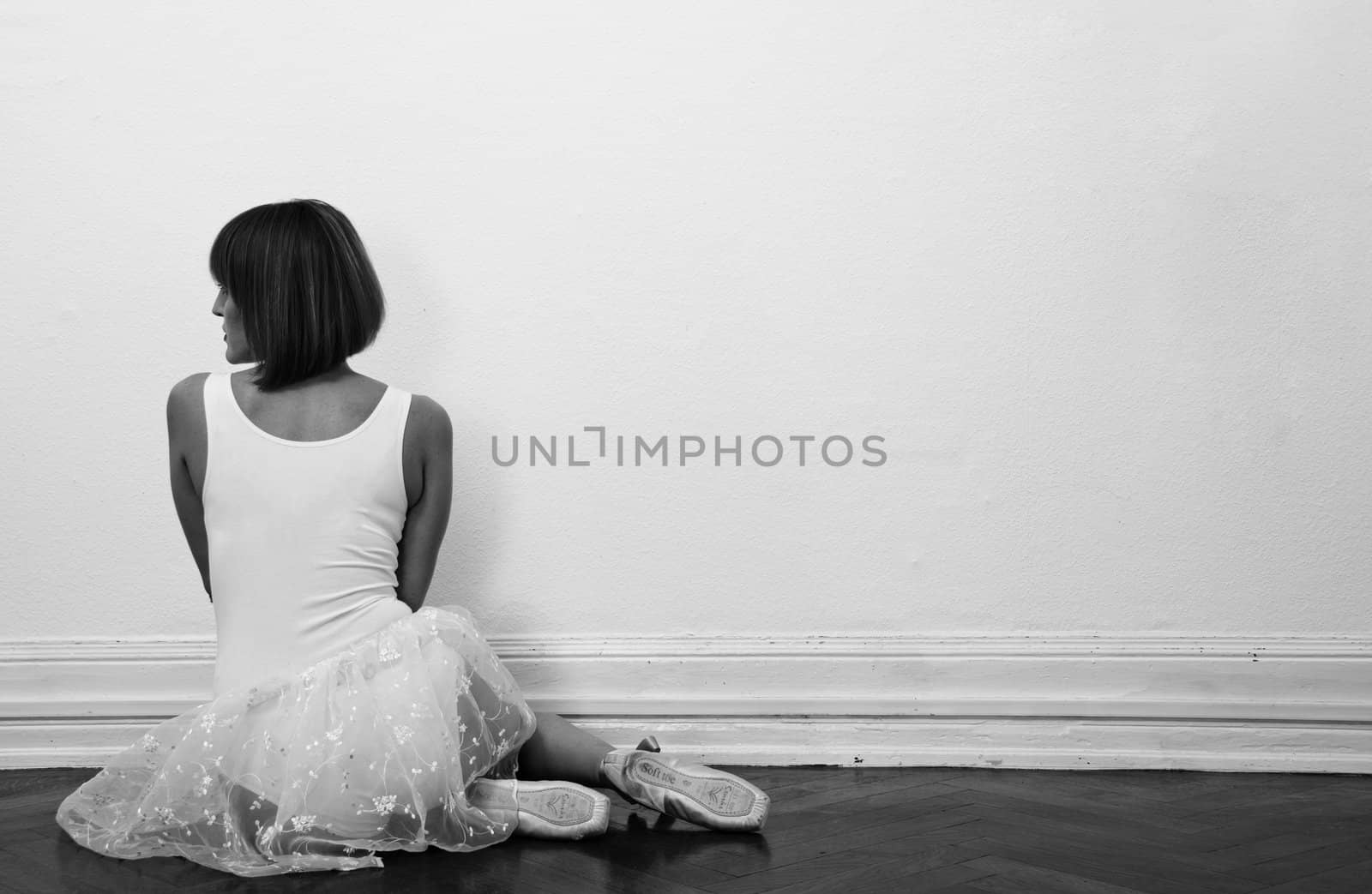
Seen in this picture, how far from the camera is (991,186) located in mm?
2268

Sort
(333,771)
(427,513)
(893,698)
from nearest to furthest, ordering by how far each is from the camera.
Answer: (333,771) < (427,513) < (893,698)

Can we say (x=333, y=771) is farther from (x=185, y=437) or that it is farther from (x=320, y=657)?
(x=185, y=437)

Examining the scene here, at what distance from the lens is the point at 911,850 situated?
163cm

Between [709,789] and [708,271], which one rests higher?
[708,271]

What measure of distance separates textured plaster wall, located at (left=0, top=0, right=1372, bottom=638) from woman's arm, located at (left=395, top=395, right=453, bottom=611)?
46cm

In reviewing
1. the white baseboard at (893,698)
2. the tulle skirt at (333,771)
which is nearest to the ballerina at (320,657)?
the tulle skirt at (333,771)

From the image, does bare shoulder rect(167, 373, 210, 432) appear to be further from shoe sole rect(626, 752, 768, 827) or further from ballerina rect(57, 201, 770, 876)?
shoe sole rect(626, 752, 768, 827)

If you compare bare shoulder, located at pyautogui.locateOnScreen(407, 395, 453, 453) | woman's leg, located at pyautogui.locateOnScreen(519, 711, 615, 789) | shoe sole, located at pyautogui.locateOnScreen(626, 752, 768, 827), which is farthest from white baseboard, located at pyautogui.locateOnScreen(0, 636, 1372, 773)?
bare shoulder, located at pyautogui.locateOnScreen(407, 395, 453, 453)

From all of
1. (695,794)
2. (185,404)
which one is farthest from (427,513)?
(695,794)

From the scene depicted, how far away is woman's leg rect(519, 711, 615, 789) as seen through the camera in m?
1.80

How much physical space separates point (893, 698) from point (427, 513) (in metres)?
0.97

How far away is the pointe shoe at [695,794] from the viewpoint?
66.4 inches

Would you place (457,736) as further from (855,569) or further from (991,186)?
(991,186)

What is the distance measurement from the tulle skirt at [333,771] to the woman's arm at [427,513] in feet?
0.41
